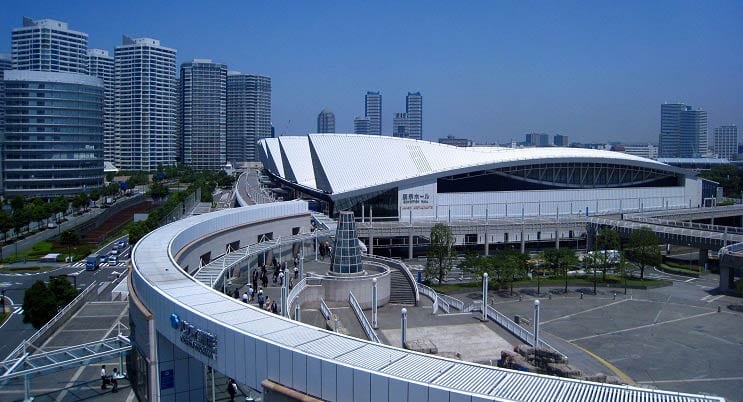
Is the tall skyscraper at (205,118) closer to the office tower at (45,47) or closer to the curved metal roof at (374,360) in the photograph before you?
the office tower at (45,47)

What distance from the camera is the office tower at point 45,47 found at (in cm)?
12625

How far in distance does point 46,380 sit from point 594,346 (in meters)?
19.6

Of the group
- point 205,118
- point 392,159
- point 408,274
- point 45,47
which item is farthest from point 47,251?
point 205,118

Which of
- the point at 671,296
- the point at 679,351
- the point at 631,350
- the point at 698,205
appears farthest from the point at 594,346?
the point at 698,205

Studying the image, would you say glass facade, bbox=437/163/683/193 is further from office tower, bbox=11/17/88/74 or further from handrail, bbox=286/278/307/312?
office tower, bbox=11/17/88/74

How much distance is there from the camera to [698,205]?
64000 millimetres

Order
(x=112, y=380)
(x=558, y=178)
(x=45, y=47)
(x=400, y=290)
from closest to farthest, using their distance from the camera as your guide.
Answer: (x=112, y=380)
(x=400, y=290)
(x=558, y=178)
(x=45, y=47)

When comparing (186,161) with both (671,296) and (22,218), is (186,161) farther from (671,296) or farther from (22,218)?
(671,296)

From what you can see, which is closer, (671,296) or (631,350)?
(631,350)

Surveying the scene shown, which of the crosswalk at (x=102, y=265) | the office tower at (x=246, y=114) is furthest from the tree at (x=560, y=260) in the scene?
the office tower at (x=246, y=114)

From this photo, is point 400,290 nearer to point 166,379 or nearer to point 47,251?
point 166,379

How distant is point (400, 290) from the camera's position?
28750 millimetres

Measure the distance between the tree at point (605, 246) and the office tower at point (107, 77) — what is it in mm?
127427

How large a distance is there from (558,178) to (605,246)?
16649 millimetres
